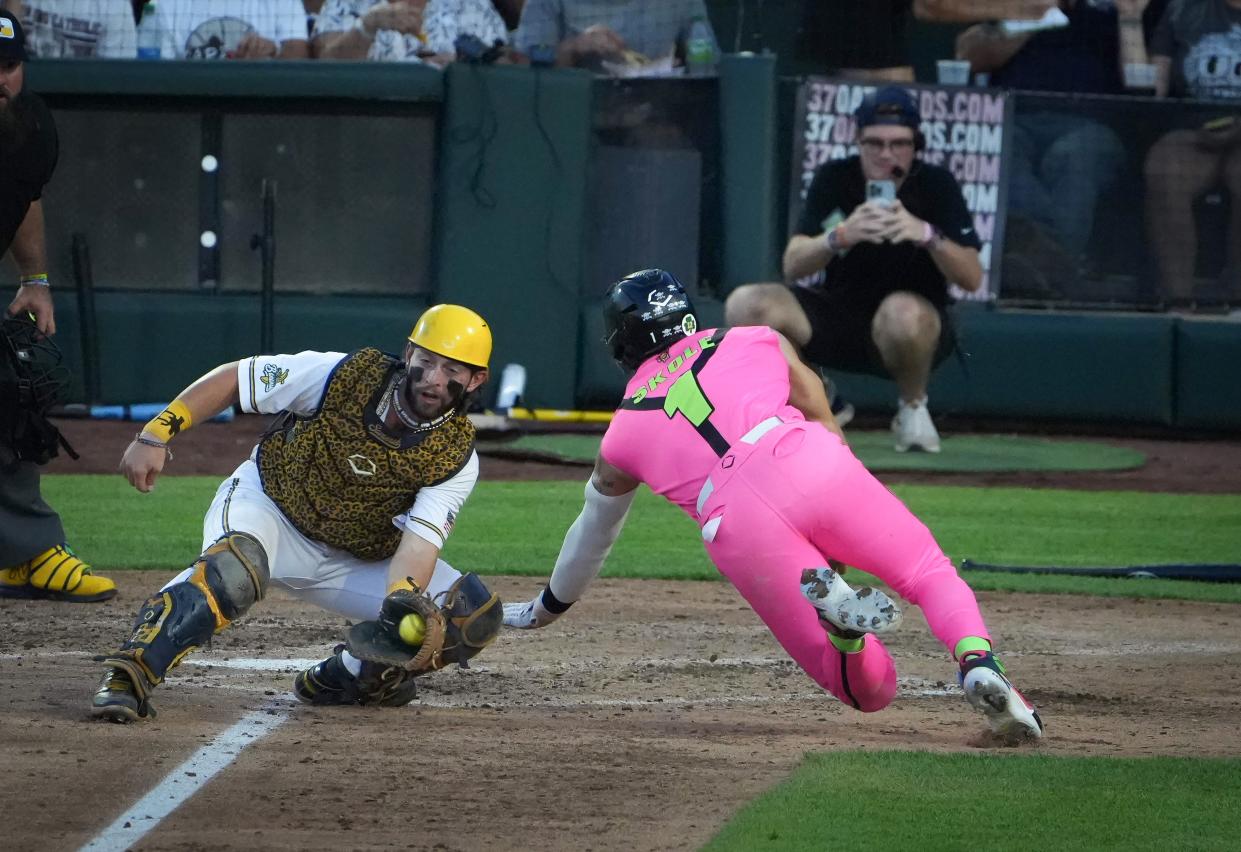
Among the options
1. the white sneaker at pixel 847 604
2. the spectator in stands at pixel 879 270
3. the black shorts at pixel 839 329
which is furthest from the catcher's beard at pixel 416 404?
the black shorts at pixel 839 329

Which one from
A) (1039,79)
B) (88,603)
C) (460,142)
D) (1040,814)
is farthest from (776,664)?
(1039,79)

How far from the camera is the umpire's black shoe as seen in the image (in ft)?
16.1

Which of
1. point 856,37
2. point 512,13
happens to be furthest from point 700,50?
point 512,13

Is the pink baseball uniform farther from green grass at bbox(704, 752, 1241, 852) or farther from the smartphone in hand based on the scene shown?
the smartphone in hand

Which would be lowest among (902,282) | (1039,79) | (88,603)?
(88,603)

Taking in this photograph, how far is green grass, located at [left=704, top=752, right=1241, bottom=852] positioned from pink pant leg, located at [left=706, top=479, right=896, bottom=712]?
0.20m

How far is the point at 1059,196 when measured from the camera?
12.7 m

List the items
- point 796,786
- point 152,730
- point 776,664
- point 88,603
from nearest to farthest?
point 796,786 < point 152,730 < point 776,664 < point 88,603

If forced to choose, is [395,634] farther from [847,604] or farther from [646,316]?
[847,604]

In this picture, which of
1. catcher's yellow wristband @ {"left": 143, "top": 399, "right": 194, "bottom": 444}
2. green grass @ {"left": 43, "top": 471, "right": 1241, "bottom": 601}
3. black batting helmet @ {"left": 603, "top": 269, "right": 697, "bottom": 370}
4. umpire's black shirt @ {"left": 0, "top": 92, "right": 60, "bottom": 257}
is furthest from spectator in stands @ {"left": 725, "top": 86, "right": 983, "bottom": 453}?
catcher's yellow wristband @ {"left": 143, "top": 399, "right": 194, "bottom": 444}

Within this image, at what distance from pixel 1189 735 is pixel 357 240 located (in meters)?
8.43

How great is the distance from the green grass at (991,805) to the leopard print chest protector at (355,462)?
1.36m

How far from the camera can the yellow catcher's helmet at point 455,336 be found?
189 inches

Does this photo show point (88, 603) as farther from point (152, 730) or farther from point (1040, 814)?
point (1040, 814)
